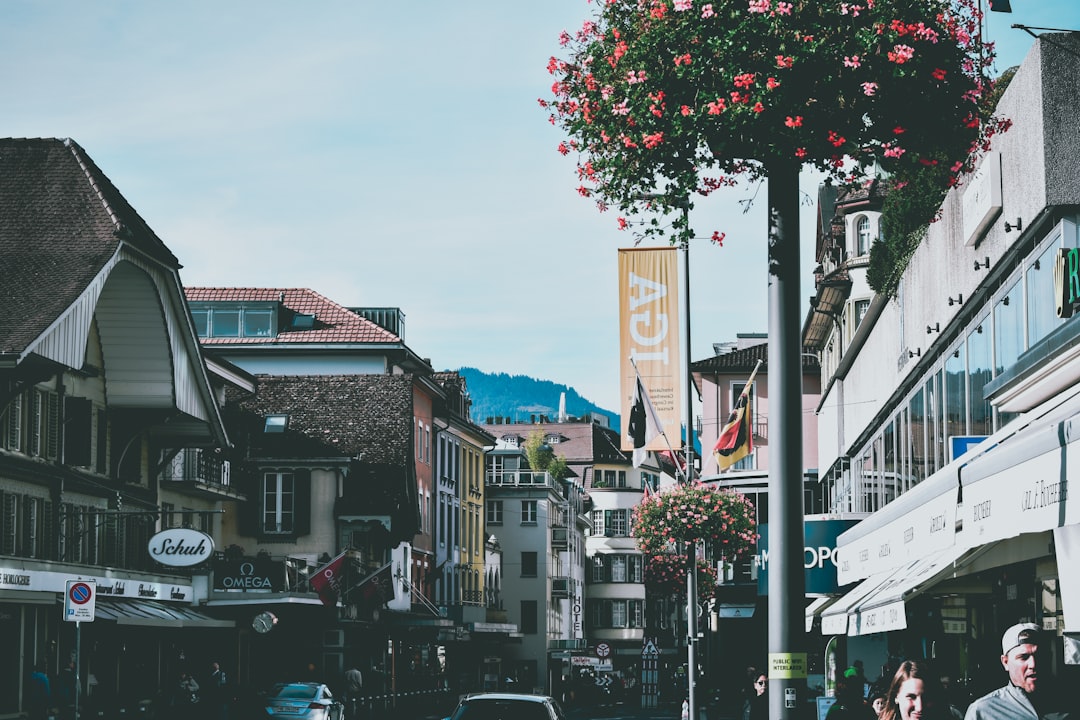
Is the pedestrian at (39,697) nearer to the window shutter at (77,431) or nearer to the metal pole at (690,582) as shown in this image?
the window shutter at (77,431)

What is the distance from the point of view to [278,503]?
5903 cm

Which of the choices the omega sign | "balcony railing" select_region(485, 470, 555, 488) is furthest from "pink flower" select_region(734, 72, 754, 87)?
"balcony railing" select_region(485, 470, 555, 488)

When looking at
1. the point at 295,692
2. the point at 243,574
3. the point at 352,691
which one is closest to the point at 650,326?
the point at 295,692

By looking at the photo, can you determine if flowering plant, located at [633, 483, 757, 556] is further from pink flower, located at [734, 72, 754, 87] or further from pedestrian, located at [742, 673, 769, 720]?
pink flower, located at [734, 72, 754, 87]

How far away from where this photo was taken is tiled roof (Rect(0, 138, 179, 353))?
3428 centimetres

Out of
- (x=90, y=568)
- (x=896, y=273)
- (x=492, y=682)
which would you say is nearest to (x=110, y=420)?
(x=90, y=568)

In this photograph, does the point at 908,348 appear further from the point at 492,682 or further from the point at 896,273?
the point at 492,682

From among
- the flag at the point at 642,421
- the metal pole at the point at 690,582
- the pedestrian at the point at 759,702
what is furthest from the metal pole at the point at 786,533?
the metal pole at the point at 690,582

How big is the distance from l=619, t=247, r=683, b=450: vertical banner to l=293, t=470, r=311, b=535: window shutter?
3177cm


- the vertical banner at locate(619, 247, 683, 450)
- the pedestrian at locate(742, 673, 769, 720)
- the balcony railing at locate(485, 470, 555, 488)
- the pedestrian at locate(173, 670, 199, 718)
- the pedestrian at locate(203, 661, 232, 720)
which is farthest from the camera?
the balcony railing at locate(485, 470, 555, 488)

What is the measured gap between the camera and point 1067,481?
7770 mm

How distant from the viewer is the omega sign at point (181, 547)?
37.6m

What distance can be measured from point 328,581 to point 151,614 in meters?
10.2

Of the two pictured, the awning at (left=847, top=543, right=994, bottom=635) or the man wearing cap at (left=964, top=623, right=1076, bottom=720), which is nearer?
the man wearing cap at (left=964, top=623, right=1076, bottom=720)
